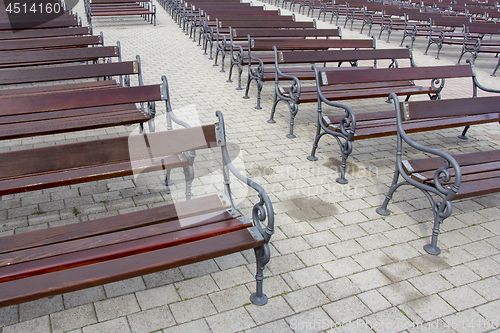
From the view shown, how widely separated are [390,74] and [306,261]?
2.77m

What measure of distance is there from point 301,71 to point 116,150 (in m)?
4.12

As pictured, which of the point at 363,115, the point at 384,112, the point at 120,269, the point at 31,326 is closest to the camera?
the point at 120,269

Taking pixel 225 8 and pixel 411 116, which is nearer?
pixel 411 116

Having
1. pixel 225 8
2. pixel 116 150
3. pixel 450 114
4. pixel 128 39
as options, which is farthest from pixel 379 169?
pixel 128 39

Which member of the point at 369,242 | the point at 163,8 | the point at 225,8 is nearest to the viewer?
the point at 369,242

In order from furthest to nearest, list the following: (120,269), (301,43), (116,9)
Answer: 1. (116,9)
2. (301,43)
3. (120,269)

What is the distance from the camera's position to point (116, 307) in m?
2.58

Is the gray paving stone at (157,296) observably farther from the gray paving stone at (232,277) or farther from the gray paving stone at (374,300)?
the gray paving stone at (374,300)

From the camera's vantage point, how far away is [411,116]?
3539 mm

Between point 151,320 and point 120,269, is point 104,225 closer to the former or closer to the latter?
point 120,269

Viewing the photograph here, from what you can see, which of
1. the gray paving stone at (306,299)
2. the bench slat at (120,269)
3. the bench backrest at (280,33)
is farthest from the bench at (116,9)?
the gray paving stone at (306,299)

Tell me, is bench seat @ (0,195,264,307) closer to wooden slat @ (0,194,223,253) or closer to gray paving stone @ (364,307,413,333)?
wooden slat @ (0,194,223,253)

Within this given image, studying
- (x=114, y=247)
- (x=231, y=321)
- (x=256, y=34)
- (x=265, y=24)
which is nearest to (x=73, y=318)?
(x=114, y=247)

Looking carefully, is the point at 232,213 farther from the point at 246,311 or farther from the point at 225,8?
the point at 225,8
